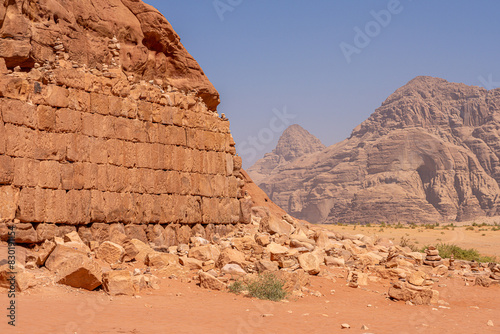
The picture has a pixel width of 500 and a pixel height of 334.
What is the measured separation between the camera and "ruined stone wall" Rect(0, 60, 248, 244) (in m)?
13.9

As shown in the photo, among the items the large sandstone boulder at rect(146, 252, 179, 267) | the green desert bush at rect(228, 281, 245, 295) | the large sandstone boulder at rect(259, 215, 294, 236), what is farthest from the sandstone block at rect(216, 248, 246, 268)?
the large sandstone boulder at rect(259, 215, 294, 236)

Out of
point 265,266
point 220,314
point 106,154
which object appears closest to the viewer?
point 220,314

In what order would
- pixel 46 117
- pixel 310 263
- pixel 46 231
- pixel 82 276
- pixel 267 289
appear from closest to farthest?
1. pixel 82 276
2. pixel 267 289
3. pixel 46 231
4. pixel 46 117
5. pixel 310 263

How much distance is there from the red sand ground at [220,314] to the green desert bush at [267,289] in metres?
0.29

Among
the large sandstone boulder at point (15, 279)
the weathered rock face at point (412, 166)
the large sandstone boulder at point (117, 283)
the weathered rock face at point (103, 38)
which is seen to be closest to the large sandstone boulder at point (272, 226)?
the weathered rock face at point (103, 38)

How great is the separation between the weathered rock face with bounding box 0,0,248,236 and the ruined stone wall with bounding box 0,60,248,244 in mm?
29

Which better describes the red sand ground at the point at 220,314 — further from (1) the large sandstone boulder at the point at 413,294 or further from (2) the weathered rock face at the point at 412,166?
(2) the weathered rock face at the point at 412,166

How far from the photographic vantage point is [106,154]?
51.4ft

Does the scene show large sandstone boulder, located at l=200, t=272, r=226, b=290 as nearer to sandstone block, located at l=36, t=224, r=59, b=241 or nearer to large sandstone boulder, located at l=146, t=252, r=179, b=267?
large sandstone boulder, located at l=146, t=252, r=179, b=267

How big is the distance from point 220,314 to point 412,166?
132 metres

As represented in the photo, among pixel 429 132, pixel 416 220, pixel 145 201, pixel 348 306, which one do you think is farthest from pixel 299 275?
pixel 429 132

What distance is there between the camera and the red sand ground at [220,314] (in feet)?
27.9

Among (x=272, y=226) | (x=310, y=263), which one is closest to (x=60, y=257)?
(x=310, y=263)

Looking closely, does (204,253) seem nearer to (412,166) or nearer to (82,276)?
(82,276)
